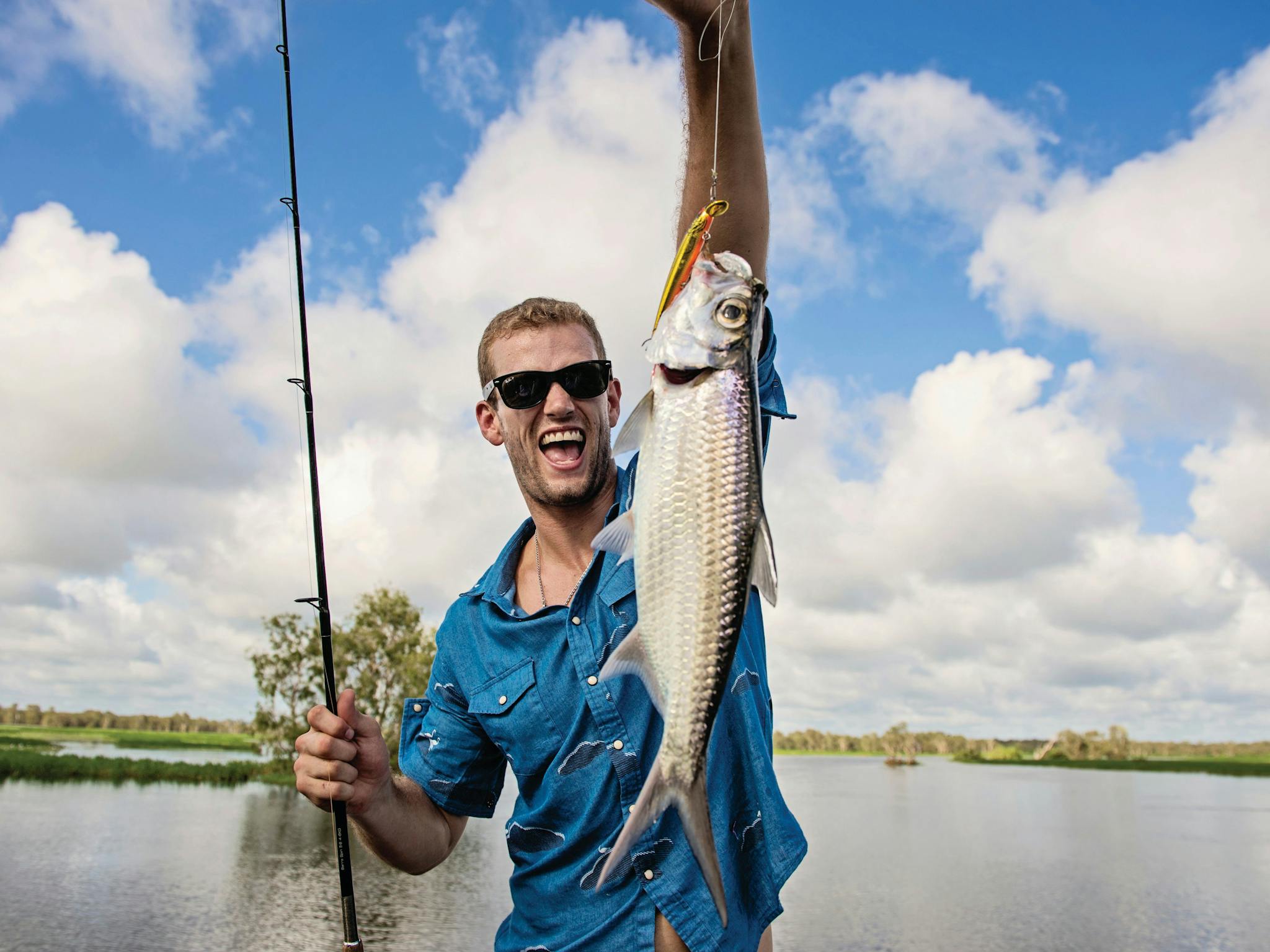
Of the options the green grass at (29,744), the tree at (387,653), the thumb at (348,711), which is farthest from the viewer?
the green grass at (29,744)

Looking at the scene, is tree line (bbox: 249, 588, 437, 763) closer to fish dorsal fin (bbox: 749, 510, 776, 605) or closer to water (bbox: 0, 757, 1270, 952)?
water (bbox: 0, 757, 1270, 952)

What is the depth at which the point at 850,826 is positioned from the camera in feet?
202

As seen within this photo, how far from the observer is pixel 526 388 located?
377 cm

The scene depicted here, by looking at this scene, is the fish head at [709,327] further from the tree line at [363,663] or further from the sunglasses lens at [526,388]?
the tree line at [363,663]

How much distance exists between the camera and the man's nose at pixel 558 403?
371 cm

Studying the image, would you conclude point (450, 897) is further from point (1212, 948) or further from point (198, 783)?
point (198, 783)

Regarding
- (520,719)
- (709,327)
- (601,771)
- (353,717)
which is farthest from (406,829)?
(709,327)

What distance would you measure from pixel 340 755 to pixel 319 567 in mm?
1488

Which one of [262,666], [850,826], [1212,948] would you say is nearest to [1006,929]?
[1212,948]

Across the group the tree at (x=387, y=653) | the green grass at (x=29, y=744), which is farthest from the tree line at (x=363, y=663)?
the green grass at (x=29, y=744)

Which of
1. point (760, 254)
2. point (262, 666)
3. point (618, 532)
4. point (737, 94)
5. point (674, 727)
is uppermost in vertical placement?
point (737, 94)

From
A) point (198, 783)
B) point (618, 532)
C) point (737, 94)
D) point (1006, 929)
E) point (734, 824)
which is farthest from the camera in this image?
point (198, 783)

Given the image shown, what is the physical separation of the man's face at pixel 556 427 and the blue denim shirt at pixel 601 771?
229mm

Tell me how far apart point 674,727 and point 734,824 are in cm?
115
